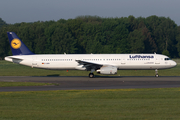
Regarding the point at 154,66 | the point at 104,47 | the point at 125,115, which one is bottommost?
the point at 125,115

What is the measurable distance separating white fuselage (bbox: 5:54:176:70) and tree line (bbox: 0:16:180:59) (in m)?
60.8

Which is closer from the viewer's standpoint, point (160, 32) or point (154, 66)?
point (154, 66)

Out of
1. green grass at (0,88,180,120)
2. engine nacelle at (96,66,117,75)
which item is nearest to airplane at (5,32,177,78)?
engine nacelle at (96,66,117,75)

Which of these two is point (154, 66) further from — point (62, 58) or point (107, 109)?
point (107, 109)

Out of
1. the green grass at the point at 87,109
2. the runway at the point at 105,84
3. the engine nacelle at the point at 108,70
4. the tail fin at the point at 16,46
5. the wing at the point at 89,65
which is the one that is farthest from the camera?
the tail fin at the point at 16,46

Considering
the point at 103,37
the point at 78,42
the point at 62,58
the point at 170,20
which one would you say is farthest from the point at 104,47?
the point at 62,58

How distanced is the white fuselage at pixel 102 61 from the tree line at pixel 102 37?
199ft

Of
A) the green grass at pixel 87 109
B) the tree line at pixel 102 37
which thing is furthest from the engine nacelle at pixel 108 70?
the tree line at pixel 102 37

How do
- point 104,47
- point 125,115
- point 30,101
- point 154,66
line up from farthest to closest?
point 104,47
point 154,66
point 30,101
point 125,115

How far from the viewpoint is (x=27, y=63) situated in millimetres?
37438

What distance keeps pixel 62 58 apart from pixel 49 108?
23722mm

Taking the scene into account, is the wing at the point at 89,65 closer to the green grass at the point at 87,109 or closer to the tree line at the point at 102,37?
the green grass at the point at 87,109

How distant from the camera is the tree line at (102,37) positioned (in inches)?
4013

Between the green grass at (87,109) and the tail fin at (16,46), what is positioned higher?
the tail fin at (16,46)
